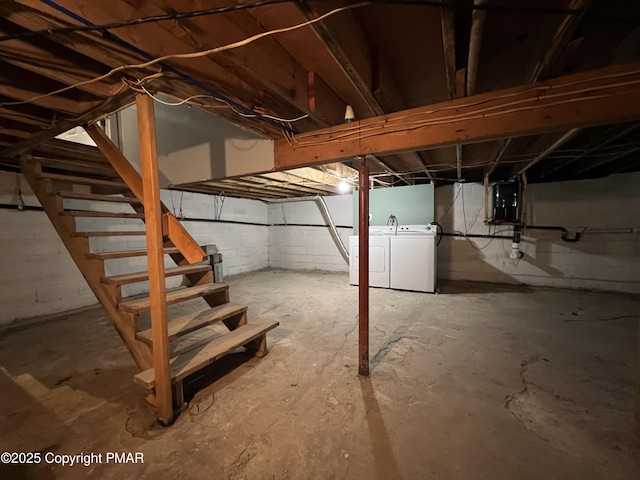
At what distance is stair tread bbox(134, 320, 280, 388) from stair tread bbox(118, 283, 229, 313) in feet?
1.21

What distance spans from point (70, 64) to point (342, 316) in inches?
118

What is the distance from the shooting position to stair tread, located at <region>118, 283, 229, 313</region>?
1.63 metres

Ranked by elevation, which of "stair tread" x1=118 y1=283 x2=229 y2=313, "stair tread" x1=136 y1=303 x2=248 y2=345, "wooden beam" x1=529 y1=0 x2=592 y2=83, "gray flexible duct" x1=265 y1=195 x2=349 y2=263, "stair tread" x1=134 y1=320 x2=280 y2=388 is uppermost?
"wooden beam" x1=529 y1=0 x2=592 y2=83

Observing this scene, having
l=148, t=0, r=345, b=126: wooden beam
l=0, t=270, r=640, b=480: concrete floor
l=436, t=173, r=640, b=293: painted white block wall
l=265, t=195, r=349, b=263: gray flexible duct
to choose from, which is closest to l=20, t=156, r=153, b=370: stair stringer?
l=0, t=270, r=640, b=480: concrete floor

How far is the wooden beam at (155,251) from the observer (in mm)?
1421

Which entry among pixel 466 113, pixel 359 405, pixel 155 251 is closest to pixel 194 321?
pixel 155 251

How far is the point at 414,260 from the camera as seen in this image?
4.02 m

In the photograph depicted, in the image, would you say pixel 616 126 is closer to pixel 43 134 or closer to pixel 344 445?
pixel 344 445

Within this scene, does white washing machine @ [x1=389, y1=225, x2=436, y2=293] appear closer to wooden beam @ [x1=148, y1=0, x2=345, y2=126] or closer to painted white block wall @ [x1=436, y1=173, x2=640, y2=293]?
painted white block wall @ [x1=436, y1=173, x2=640, y2=293]

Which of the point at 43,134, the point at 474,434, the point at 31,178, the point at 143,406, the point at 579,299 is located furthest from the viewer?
the point at 579,299

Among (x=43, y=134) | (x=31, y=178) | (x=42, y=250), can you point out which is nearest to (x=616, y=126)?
(x=43, y=134)

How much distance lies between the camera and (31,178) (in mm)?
2166

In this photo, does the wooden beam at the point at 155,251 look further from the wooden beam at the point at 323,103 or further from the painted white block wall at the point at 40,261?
the painted white block wall at the point at 40,261

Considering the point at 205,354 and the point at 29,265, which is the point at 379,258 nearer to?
the point at 205,354
